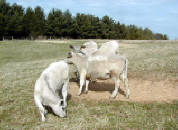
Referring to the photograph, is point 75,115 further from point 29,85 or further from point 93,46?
point 93,46

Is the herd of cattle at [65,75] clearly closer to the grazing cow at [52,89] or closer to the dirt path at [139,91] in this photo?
the grazing cow at [52,89]

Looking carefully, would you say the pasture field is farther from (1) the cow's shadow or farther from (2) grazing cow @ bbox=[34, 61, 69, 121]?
(2) grazing cow @ bbox=[34, 61, 69, 121]

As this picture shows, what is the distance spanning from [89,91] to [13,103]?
319cm

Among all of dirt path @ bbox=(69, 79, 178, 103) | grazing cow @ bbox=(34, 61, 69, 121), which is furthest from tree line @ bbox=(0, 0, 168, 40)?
grazing cow @ bbox=(34, 61, 69, 121)

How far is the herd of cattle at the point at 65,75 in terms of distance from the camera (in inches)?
253

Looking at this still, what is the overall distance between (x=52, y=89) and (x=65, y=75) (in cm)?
111

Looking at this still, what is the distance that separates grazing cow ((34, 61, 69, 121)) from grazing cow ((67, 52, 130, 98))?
1.11 meters

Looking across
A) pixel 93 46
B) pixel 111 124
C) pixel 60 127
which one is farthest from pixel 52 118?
pixel 93 46

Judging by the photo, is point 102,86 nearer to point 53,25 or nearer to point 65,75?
point 65,75

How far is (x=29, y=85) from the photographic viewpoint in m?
10.7

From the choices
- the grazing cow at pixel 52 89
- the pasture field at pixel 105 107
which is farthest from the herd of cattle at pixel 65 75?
the pasture field at pixel 105 107

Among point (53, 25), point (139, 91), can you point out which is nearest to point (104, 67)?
point (139, 91)

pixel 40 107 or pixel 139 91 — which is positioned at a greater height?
pixel 40 107

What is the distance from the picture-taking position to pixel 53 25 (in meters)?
60.1
